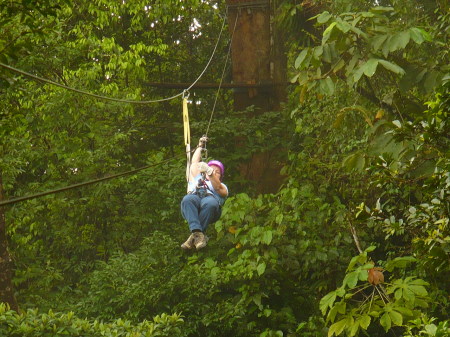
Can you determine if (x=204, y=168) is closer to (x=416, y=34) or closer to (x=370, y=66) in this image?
(x=370, y=66)

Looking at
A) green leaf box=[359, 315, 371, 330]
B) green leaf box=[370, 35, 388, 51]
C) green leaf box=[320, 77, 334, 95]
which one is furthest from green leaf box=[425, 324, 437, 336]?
green leaf box=[320, 77, 334, 95]

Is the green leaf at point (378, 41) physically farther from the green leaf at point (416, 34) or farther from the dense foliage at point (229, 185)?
the green leaf at point (416, 34)

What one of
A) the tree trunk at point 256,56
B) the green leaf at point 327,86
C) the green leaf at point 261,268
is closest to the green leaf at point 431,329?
the green leaf at point 327,86

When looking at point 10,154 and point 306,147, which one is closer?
point 10,154

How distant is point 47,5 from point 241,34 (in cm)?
758

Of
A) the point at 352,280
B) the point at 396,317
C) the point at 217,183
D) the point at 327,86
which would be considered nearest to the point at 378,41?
the point at 327,86

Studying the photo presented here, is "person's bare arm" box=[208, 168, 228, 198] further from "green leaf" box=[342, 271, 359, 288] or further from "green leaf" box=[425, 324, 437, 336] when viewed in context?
"green leaf" box=[425, 324, 437, 336]

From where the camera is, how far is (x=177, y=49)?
13461 mm

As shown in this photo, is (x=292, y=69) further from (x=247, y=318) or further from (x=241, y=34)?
(x=247, y=318)

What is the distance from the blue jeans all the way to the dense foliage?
3.43 feet

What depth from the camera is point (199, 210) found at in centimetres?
776

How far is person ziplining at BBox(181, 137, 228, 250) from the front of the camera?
25.0 ft

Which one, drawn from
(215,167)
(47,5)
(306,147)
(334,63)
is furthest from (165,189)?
(47,5)

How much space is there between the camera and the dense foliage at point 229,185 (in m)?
6.22
